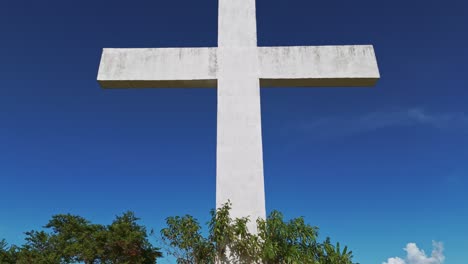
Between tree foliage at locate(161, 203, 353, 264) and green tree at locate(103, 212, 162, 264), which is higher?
green tree at locate(103, 212, 162, 264)

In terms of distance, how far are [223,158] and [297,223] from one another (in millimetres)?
1553

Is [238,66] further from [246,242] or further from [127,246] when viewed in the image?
[127,246]

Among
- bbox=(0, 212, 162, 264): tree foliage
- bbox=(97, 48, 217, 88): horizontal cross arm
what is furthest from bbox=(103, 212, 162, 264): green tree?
bbox=(97, 48, 217, 88): horizontal cross arm

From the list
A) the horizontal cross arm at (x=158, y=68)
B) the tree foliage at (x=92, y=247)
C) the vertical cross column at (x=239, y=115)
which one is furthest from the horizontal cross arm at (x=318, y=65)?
the tree foliage at (x=92, y=247)

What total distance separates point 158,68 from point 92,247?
33.0ft

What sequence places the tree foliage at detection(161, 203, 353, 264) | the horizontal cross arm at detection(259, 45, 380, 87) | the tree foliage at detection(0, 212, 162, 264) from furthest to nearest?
the tree foliage at detection(0, 212, 162, 264), the horizontal cross arm at detection(259, 45, 380, 87), the tree foliage at detection(161, 203, 353, 264)

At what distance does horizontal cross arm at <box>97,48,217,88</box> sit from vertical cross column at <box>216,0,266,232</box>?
32cm

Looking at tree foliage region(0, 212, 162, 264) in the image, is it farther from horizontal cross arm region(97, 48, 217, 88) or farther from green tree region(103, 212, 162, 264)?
horizontal cross arm region(97, 48, 217, 88)

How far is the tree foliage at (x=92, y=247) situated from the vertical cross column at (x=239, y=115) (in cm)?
914

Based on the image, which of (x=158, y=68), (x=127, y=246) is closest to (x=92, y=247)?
(x=127, y=246)

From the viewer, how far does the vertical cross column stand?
625 cm

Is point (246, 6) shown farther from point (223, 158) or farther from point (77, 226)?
point (77, 226)

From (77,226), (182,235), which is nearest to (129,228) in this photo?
(77,226)

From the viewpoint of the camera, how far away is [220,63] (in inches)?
288
